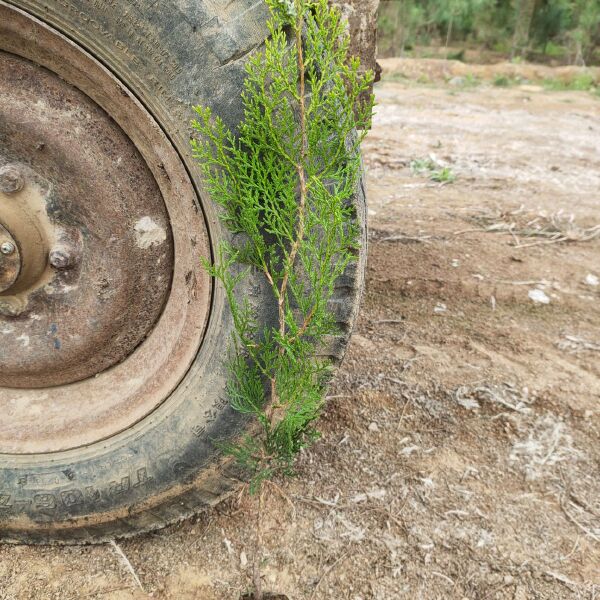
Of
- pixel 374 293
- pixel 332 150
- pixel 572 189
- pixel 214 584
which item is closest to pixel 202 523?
pixel 214 584

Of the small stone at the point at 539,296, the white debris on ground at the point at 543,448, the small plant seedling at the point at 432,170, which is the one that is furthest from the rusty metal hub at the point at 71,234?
the small plant seedling at the point at 432,170

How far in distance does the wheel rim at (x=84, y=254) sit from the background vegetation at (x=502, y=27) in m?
18.4

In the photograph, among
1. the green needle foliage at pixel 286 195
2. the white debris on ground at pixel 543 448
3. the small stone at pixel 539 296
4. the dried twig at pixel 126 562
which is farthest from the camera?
the small stone at pixel 539 296

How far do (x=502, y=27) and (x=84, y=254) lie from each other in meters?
23.7

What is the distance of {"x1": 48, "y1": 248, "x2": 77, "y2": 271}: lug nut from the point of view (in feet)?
4.86

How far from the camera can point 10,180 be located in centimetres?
141

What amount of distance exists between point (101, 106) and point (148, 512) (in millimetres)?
1061

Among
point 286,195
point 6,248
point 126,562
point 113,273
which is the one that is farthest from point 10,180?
point 126,562

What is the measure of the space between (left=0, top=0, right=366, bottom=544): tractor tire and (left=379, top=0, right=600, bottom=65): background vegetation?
18.4m

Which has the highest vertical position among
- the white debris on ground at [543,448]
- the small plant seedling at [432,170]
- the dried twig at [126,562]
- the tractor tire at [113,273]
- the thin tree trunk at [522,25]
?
the thin tree trunk at [522,25]

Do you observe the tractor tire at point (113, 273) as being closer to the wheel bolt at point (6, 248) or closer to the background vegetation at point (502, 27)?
the wheel bolt at point (6, 248)

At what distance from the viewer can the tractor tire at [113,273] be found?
1224mm

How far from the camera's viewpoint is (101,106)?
137 cm

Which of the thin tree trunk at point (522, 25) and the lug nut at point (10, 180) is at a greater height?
the thin tree trunk at point (522, 25)
